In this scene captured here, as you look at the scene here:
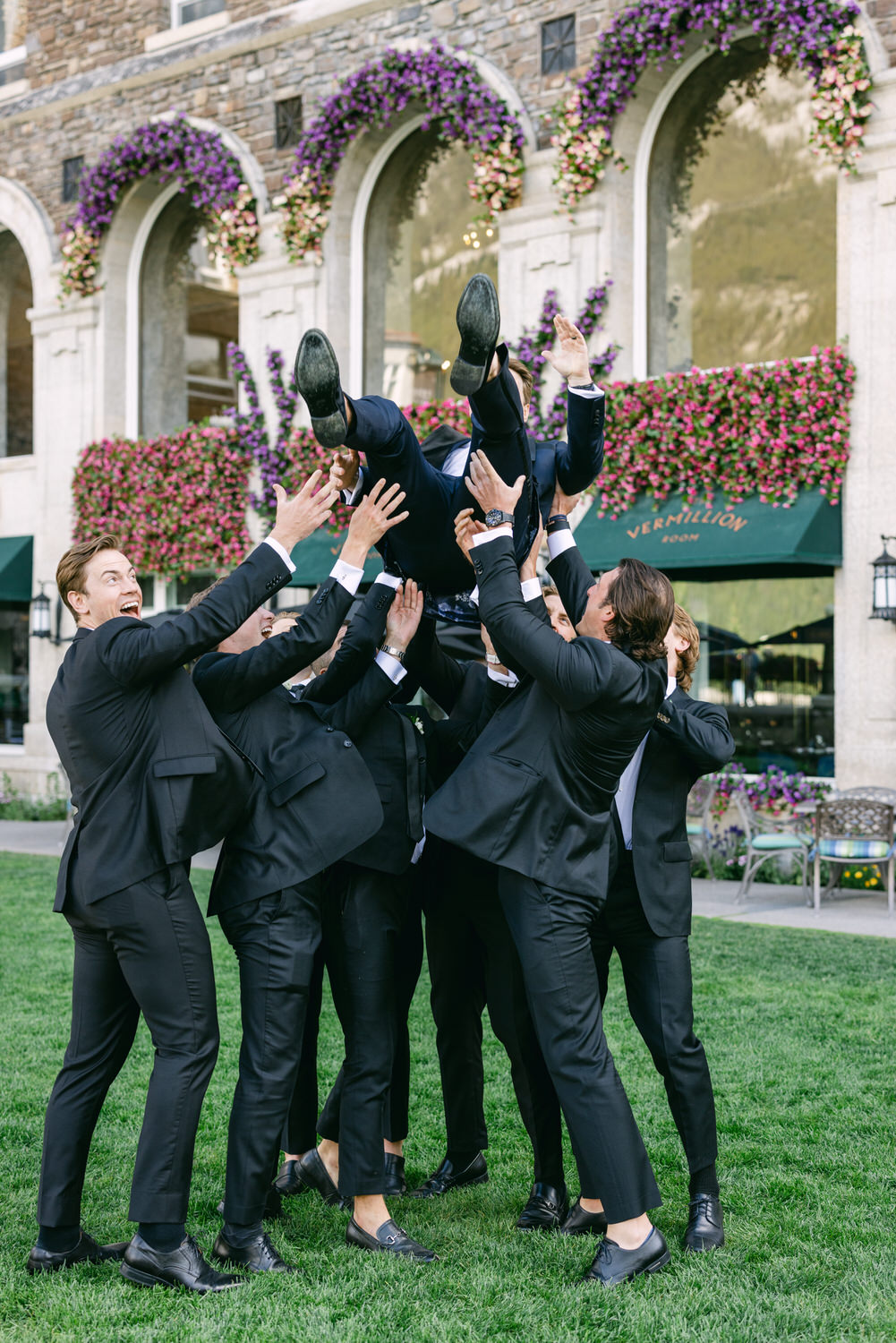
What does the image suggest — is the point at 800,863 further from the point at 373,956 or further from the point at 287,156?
the point at 287,156

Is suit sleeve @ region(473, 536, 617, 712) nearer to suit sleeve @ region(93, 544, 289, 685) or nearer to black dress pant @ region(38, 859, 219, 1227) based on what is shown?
suit sleeve @ region(93, 544, 289, 685)

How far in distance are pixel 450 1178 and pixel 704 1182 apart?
94 centimetres

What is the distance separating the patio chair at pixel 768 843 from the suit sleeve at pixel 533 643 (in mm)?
6464

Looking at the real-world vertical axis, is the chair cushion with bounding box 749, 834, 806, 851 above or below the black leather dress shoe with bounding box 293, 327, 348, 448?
below

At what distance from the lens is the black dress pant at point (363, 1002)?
3752mm

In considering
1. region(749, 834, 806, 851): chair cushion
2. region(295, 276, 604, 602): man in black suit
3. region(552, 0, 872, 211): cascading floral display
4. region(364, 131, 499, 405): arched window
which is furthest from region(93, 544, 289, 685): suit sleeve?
region(364, 131, 499, 405): arched window

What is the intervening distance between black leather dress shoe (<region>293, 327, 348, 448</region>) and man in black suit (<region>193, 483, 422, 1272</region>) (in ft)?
0.92

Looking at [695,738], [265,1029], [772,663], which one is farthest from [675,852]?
[772,663]

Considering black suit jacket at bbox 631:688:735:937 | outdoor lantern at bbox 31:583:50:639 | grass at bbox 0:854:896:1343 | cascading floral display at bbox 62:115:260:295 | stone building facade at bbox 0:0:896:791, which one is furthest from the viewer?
outdoor lantern at bbox 31:583:50:639

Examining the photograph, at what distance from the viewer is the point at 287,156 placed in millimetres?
14109

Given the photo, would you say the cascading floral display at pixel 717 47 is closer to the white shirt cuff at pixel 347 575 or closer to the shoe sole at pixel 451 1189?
the white shirt cuff at pixel 347 575

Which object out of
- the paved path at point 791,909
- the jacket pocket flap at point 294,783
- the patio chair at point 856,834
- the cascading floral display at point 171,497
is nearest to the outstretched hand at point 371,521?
the jacket pocket flap at point 294,783

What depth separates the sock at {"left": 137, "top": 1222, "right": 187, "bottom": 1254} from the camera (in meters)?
3.43

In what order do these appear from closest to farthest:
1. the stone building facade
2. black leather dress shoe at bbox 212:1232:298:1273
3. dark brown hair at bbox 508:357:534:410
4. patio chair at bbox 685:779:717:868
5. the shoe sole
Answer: black leather dress shoe at bbox 212:1232:298:1273 < dark brown hair at bbox 508:357:534:410 < the shoe sole < the stone building facade < patio chair at bbox 685:779:717:868
